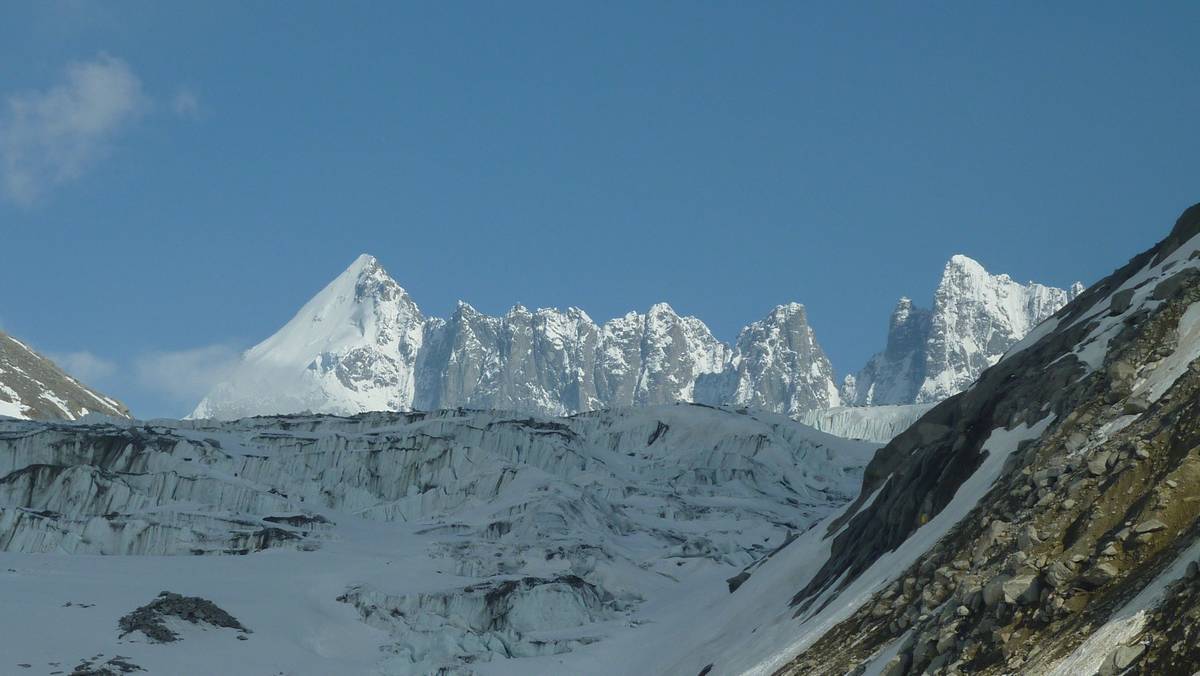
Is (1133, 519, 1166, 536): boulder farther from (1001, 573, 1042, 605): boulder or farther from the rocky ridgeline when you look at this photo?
(1001, 573, 1042, 605): boulder

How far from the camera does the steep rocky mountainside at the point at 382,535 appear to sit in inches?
2844

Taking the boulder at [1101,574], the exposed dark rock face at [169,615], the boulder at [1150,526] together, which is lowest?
the boulder at [1101,574]

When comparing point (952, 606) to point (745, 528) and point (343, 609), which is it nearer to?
point (343, 609)

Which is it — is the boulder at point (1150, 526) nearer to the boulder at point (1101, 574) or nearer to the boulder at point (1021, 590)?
the boulder at point (1101, 574)

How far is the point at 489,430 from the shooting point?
150750 millimetres

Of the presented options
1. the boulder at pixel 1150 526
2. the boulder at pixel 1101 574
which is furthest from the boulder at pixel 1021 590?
the boulder at pixel 1150 526

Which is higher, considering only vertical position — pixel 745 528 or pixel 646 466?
pixel 646 466

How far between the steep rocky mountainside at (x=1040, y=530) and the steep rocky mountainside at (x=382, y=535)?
77.3 ft

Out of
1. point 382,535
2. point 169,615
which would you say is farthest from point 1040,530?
point 382,535

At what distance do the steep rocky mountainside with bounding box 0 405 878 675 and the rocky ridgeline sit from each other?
29189mm

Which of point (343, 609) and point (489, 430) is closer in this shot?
point (343, 609)

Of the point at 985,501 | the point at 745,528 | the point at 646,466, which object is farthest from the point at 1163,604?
the point at 646,466

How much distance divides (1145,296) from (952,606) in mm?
19597

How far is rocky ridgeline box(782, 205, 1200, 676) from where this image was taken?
79.4 feet
